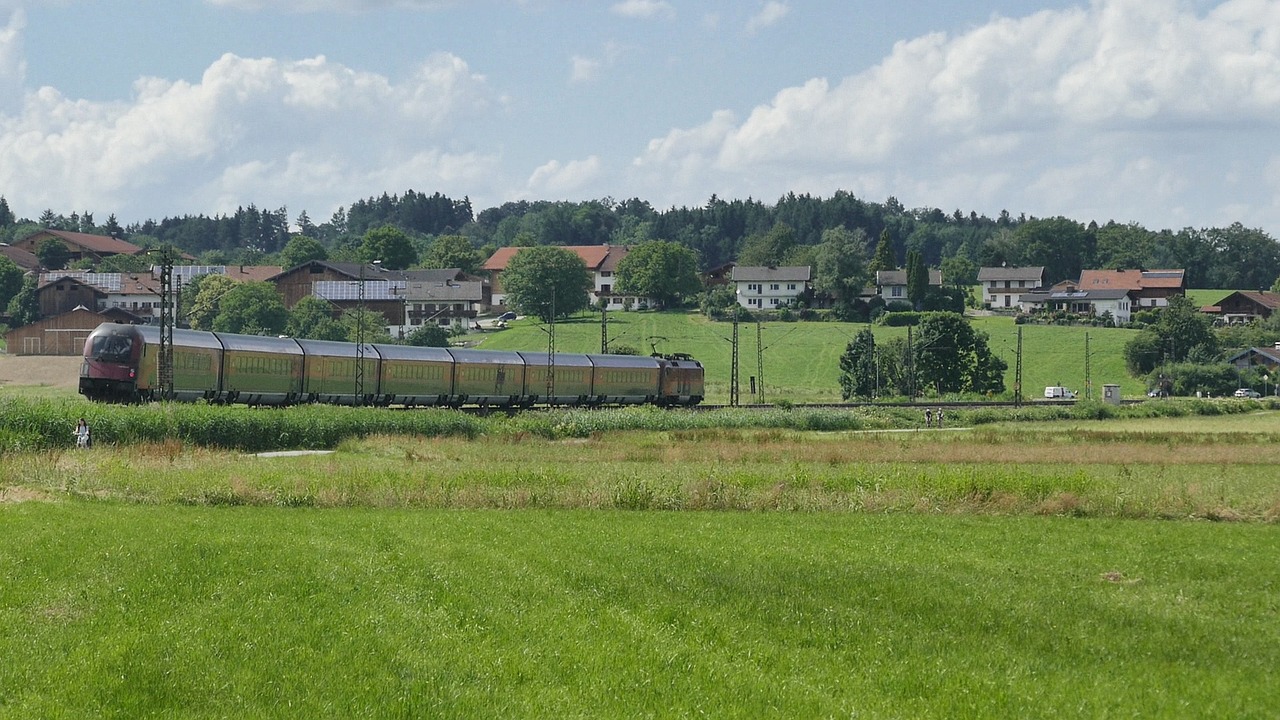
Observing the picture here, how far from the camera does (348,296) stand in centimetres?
15625

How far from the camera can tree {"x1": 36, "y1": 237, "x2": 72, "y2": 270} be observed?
7741 inches

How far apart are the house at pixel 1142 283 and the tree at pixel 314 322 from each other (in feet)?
368

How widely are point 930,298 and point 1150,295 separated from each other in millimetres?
39459

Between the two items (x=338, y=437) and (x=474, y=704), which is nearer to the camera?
(x=474, y=704)

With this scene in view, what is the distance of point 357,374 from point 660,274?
119m

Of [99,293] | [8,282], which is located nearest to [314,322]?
[99,293]

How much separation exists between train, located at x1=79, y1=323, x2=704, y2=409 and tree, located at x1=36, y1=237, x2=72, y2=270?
5604 inches

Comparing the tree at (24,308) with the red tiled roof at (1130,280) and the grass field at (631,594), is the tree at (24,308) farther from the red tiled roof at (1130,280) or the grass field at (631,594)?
the red tiled roof at (1130,280)

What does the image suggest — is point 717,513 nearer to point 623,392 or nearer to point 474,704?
point 474,704

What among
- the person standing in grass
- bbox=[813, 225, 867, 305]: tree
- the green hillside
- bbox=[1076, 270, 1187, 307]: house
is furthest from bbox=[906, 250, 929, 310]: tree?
the person standing in grass

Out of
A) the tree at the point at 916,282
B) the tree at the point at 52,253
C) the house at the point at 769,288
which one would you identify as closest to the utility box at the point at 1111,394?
the tree at the point at 916,282

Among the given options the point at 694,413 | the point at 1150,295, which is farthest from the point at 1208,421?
the point at 1150,295

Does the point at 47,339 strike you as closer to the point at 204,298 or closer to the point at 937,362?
the point at 204,298

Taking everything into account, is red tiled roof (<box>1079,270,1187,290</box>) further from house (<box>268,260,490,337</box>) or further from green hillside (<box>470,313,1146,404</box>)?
house (<box>268,260,490,337</box>)
